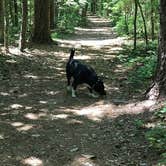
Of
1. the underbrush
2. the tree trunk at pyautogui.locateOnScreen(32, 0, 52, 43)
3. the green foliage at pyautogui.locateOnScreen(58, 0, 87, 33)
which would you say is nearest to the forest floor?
the underbrush

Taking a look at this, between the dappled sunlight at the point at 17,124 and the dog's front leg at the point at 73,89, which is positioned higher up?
the dog's front leg at the point at 73,89

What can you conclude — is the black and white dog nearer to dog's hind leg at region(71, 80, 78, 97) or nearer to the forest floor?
dog's hind leg at region(71, 80, 78, 97)

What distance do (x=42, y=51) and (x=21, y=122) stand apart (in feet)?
29.8

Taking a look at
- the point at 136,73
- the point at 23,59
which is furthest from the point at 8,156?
the point at 23,59

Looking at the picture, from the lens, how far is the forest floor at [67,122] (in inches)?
240

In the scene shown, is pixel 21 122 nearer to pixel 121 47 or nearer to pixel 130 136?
pixel 130 136

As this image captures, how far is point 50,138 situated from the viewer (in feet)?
22.7

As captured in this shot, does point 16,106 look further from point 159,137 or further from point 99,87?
point 159,137

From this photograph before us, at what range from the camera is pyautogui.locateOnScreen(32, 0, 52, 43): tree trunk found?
61.4ft

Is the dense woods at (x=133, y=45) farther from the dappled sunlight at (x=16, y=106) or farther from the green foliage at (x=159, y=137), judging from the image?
the dappled sunlight at (x=16, y=106)

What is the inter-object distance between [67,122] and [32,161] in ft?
6.33

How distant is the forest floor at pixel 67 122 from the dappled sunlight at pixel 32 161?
0.05ft

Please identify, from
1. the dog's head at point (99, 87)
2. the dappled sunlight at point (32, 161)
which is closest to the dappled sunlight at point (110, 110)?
the dog's head at point (99, 87)

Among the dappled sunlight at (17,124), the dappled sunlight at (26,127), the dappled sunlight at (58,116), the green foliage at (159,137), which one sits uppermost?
the green foliage at (159,137)
